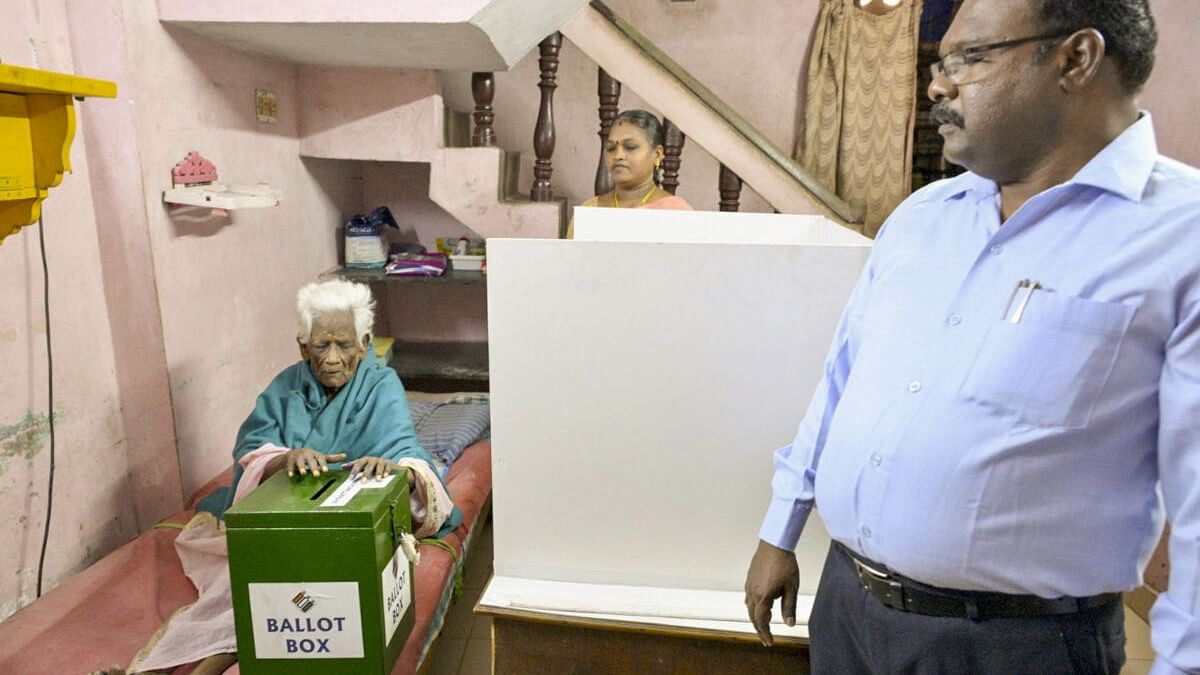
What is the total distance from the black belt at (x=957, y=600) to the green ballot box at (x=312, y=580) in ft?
3.07

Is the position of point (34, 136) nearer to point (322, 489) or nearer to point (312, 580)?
point (322, 489)

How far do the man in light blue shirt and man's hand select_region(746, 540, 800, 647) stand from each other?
0.17 meters

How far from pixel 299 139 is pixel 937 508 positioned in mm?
2908

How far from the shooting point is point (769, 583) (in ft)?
3.89

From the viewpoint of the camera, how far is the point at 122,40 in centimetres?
191

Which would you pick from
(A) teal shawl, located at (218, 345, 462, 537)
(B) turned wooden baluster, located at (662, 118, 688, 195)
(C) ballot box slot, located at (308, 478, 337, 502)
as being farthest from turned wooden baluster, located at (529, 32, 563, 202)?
(C) ballot box slot, located at (308, 478, 337, 502)

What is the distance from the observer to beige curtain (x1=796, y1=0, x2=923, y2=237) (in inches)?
141

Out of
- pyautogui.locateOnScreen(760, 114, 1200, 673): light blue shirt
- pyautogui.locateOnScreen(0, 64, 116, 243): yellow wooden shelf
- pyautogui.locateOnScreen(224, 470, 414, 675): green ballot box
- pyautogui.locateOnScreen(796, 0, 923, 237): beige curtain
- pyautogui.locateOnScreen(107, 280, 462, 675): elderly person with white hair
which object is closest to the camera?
pyautogui.locateOnScreen(760, 114, 1200, 673): light blue shirt

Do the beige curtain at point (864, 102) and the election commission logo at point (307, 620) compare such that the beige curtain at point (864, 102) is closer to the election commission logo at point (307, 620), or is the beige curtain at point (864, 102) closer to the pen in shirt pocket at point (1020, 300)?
the pen in shirt pocket at point (1020, 300)

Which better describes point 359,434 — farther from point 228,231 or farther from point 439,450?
point 228,231

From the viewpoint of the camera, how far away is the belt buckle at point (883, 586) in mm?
983

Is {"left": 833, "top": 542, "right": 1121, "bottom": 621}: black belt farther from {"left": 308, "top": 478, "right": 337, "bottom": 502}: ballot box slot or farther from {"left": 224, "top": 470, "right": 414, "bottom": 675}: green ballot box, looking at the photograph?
{"left": 308, "top": 478, "right": 337, "bottom": 502}: ballot box slot

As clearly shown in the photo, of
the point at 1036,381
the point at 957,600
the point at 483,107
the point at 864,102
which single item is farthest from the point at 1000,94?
the point at 864,102

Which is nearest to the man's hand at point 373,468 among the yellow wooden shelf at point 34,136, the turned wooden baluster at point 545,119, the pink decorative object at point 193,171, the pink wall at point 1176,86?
the yellow wooden shelf at point 34,136
